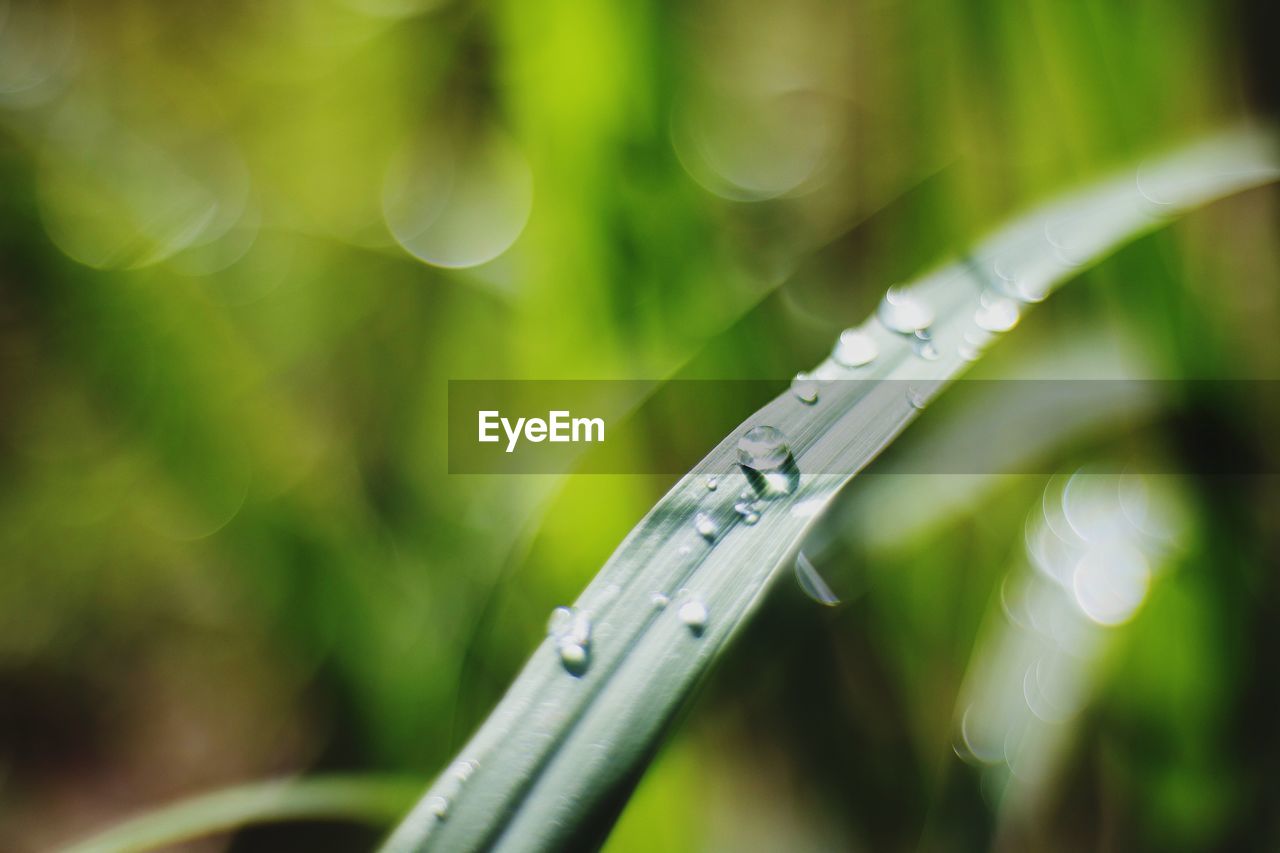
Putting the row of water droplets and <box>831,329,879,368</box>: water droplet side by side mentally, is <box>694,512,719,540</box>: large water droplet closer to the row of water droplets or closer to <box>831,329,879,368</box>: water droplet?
the row of water droplets

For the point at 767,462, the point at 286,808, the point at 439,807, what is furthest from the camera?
the point at 286,808

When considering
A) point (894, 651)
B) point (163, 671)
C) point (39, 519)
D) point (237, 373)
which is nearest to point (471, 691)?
Result: point (894, 651)

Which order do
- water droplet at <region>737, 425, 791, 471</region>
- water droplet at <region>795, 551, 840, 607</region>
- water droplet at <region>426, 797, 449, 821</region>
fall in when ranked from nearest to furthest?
water droplet at <region>426, 797, 449, 821</region> < water droplet at <region>737, 425, 791, 471</region> < water droplet at <region>795, 551, 840, 607</region>

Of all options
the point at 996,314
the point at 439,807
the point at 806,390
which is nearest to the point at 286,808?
the point at 439,807

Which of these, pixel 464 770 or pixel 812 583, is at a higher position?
pixel 812 583

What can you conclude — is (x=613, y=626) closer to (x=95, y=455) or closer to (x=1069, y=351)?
(x=1069, y=351)

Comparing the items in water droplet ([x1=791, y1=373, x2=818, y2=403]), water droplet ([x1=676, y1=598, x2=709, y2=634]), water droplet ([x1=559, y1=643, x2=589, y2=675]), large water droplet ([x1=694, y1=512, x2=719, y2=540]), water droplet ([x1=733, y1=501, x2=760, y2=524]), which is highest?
water droplet ([x1=791, y1=373, x2=818, y2=403])

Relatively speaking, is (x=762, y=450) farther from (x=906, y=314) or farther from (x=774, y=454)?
(x=906, y=314)

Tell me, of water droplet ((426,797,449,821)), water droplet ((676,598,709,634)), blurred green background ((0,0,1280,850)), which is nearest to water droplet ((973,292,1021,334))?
blurred green background ((0,0,1280,850))
